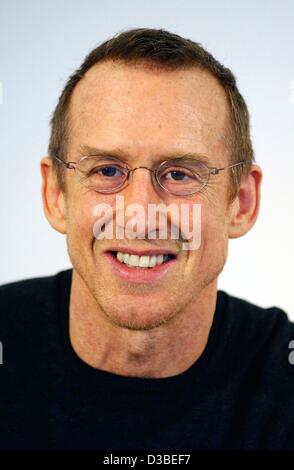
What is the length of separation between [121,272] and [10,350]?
27.2 inches

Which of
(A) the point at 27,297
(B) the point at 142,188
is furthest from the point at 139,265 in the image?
(A) the point at 27,297

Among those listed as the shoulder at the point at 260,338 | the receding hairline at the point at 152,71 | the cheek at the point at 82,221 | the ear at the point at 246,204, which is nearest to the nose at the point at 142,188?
the cheek at the point at 82,221

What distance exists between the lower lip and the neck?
26 cm

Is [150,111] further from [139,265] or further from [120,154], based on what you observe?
[139,265]

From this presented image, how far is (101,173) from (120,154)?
0.14m

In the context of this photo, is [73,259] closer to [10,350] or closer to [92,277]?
[92,277]

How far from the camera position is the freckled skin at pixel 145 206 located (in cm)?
255

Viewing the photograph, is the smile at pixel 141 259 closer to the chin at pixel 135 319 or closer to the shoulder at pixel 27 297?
the chin at pixel 135 319

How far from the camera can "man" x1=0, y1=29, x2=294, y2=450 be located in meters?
2.58

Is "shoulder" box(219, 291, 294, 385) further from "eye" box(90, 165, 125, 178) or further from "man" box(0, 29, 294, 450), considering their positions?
"eye" box(90, 165, 125, 178)

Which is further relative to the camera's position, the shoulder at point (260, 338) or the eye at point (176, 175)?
the shoulder at point (260, 338)

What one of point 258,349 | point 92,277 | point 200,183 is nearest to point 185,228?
point 200,183
